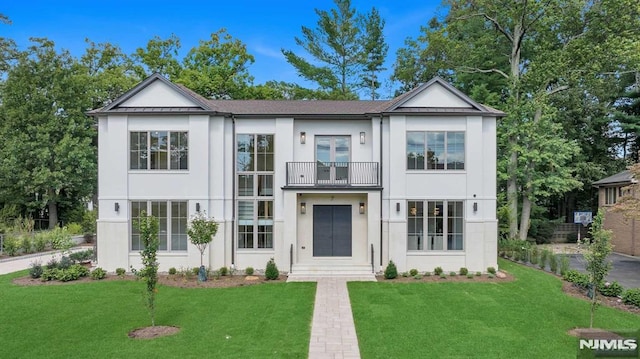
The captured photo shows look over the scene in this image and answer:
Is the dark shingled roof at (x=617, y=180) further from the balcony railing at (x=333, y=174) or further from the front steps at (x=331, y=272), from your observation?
the front steps at (x=331, y=272)

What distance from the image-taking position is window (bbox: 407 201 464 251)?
1409 cm

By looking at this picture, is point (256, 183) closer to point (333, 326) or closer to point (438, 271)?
point (333, 326)

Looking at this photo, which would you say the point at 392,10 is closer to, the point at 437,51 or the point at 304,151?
the point at 437,51

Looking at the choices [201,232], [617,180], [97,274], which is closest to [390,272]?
[201,232]

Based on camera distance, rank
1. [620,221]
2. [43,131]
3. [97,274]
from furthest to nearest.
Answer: [43,131] < [620,221] < [97,274]

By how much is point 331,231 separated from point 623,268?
1289 centimetres

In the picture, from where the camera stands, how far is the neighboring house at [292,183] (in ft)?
45.7

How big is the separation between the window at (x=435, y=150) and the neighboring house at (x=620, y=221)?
11.2 metres

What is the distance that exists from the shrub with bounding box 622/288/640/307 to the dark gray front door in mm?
8677

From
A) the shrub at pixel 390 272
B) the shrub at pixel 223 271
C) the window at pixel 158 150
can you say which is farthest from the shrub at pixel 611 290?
the window at pixel 158 150

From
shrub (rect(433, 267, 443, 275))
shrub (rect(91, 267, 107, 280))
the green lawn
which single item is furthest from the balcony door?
shrub (rect(91, 267, 107, 280))

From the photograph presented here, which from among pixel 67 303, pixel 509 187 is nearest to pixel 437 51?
pixel 509 187

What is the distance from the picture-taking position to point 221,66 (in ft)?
92.2

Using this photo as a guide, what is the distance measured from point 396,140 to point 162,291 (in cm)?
966
